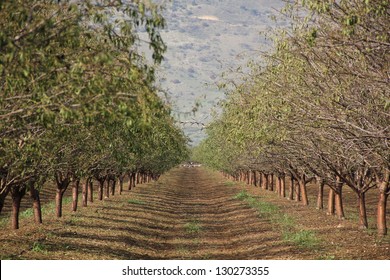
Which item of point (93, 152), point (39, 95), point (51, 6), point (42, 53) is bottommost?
point (93, 152)

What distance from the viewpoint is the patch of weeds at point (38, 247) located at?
24016mm

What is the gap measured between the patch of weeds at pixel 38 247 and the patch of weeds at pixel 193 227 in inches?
456

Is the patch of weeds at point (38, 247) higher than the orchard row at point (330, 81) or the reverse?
the reverse

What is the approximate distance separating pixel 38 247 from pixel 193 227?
14.3m

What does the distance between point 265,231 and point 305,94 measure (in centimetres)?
1445

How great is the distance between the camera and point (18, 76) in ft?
39.3

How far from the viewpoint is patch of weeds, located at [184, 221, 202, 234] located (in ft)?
119

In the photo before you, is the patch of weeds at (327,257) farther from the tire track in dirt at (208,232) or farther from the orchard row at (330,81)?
the orchard row at (330,81)

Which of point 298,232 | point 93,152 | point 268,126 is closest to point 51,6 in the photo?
point 268,126

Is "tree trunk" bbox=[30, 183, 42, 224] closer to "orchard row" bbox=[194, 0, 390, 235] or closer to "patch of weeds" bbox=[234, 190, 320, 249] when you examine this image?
→ "orchard row" bbox=[194, 0, 390, 235]

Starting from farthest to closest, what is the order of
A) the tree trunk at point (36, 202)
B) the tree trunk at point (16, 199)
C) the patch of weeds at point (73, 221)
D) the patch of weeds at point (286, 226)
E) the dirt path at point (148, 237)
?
the patch of weeds at point (73, 221) → the tree trunk at point (36, 202) → the tree trunk at point (16, 199) → the patch of weeds at point (286, 226) → the dirt path at point (148, 237)

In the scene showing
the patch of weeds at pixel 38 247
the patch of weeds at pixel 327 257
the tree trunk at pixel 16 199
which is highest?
the tree trunk at pixel 16 199

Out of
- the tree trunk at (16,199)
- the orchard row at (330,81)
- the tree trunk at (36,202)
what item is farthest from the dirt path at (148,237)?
the orchard row at (330,81)

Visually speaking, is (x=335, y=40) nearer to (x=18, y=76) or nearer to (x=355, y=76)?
(x=355, y=76)
